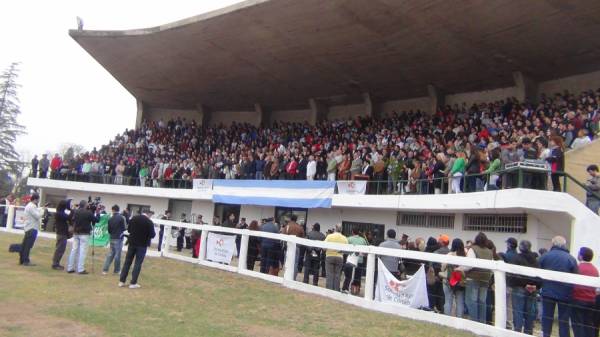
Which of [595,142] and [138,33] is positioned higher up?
[138,33]

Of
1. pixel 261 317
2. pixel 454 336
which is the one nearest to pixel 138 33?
pixel 261 317

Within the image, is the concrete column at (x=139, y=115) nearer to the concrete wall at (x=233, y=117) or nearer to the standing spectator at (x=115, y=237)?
the concrete wall at (x=233, y=117)

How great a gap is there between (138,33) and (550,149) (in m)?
19.8

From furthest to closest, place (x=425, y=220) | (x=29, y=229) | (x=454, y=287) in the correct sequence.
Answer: (x=425, y=220), (x=29, y=229), (x=454, y=287)

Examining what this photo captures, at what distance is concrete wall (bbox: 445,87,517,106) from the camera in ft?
74.9

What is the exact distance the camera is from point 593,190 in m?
11.9

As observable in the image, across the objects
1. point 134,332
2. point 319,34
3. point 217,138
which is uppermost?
point 319,34

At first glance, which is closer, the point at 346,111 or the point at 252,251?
the point at 252,251

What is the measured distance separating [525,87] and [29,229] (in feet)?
60.5

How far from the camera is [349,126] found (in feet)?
84.4

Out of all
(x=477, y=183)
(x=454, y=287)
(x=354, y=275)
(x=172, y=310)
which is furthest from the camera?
(x=477, y=183)

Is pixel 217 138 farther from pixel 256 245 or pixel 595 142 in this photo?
pixel 595 142

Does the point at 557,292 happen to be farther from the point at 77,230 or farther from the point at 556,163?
the point at 77,230

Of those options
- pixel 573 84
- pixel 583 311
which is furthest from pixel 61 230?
pixel 573 84
